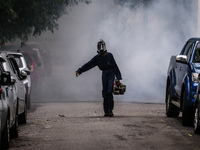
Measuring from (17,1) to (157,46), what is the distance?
15588mm

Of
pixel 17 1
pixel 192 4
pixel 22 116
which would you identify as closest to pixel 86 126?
pixel 22 116

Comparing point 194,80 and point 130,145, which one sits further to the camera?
point 194,80

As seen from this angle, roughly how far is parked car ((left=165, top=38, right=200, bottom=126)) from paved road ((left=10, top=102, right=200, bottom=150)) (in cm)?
29

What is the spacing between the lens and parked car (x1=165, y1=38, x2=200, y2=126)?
12086mm

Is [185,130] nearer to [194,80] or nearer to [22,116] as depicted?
[194,80]

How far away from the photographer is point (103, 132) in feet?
37.2

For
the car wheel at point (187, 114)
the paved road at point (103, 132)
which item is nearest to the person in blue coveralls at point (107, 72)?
the paved road at point (103, 132)

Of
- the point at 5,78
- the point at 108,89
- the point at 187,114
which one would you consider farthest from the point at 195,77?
the point at 5,78

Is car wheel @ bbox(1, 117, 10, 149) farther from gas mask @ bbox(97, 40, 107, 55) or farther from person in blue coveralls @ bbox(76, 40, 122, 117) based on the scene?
gas mask @ bbox(97, 40, 107, 55)

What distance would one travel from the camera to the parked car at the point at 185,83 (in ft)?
39.7

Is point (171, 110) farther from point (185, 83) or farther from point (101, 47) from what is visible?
point (185, 83)

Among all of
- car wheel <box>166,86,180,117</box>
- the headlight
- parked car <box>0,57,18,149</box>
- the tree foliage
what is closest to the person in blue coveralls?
car wheel <box>166,86,180,117</box>

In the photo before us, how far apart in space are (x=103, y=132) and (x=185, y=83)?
2054 millimetres

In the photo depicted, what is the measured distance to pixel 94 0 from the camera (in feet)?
241
